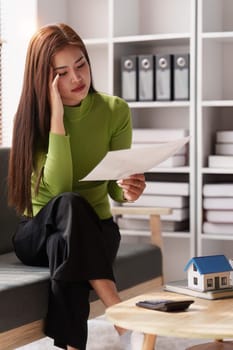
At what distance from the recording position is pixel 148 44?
427cm

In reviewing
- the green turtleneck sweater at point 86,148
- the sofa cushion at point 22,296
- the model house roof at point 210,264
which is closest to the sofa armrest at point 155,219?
the green turtleneck sweater at point 86,148

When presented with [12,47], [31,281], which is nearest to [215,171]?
[12,47]

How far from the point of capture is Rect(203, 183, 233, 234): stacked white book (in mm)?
3918

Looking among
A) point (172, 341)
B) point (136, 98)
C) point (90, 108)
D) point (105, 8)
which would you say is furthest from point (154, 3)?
point (172, 341)

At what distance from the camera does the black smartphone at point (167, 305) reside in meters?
2.31

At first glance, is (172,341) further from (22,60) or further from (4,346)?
(22,60)

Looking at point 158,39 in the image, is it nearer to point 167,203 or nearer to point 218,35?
point 218,35

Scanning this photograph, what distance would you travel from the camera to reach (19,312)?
258cm

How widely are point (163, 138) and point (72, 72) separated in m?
1.25

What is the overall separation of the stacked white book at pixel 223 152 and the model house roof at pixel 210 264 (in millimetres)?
1369

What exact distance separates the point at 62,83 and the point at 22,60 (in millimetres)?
1309

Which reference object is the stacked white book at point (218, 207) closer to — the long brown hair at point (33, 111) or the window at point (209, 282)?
the long brown hair at point (33, 111)

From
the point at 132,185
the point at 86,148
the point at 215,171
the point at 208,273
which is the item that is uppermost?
the point at 86,148

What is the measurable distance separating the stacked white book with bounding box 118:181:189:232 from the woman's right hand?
4.14ft
